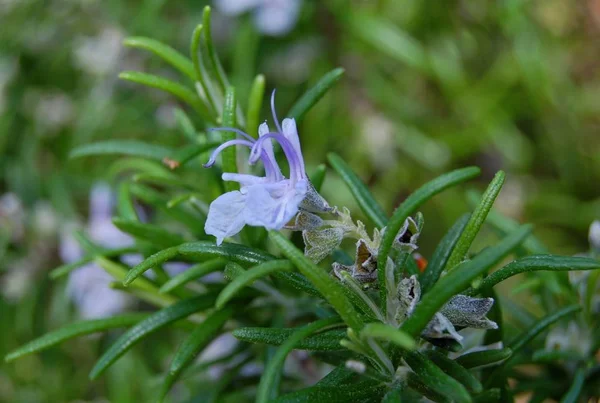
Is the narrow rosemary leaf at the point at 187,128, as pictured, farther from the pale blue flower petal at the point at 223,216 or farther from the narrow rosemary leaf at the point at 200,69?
the pale blue flower petal at the point at 223,216

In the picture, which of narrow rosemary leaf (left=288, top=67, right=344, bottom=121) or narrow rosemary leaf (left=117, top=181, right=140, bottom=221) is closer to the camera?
narrow rosemary leaf (left=288, top=67, right=344, bottom=121)

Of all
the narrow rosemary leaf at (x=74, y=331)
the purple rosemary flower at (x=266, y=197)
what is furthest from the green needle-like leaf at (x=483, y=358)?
the narrow rosemary leaf at (x=74, y=331)

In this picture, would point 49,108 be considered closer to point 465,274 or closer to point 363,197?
point 363,197

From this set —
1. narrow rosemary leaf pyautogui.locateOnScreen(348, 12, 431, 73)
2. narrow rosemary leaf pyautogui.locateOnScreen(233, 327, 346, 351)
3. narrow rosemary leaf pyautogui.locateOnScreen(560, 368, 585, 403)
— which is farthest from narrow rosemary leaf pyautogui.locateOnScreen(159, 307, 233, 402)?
narrow rosemary leaf pyautogui.locateOnScreen(348, 12, 431, 73)

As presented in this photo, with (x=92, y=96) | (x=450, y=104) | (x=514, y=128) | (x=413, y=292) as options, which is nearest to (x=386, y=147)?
(x=450, y=104)

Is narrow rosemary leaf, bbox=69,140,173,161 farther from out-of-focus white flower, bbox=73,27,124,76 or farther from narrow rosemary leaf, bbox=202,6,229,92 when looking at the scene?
out-of-focus white flower, bbox=73,27,124,76

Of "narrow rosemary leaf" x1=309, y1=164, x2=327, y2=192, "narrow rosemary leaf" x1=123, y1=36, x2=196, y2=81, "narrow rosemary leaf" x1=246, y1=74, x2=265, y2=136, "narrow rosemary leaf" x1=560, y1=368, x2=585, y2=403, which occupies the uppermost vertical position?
"narrow rosemary leaf" x1=123, y1=36, x2=196, y2=81
